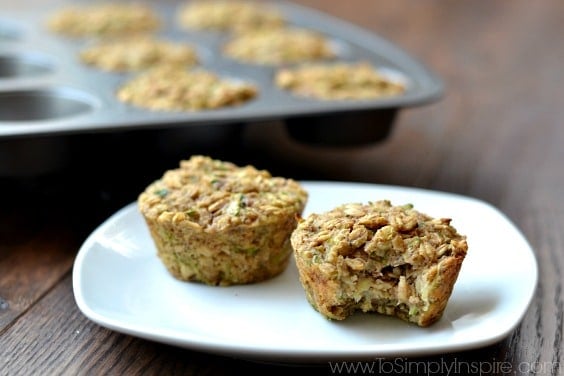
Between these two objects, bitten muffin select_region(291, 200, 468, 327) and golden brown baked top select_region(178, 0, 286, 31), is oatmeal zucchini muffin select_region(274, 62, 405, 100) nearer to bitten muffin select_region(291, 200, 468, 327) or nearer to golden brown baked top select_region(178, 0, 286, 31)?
golden brown baked top select_region(178, 0, 286, 31)

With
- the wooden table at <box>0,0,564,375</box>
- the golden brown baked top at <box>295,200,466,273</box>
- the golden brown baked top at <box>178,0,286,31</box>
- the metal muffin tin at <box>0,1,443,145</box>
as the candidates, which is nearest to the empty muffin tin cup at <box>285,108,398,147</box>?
the metal muffin tin at <box>0,1,443,145</box>

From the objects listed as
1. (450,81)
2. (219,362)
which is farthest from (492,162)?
(219,362)

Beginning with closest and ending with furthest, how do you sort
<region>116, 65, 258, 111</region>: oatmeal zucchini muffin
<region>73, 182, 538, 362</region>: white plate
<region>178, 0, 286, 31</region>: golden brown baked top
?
<region>73, 182, 538, 362</region>: white plate → <region>116, 65, 258, 111</region>: oatmeal zucchini muffin → <region>178, 0, 286, 31</region>: golden brown baked top

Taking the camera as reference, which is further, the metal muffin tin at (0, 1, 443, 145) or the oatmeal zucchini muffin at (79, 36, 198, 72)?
the oatmeal zucchini muffin at (79, 36, 198, 72)

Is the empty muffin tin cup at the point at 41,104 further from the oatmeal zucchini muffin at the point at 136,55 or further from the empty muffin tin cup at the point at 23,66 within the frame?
the empty muffin tin cup at the point at 23,66

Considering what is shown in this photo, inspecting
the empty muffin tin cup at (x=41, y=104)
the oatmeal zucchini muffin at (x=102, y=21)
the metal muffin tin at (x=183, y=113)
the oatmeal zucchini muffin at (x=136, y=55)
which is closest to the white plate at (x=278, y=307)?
the metal muffin tin at (x=183, y=113)
